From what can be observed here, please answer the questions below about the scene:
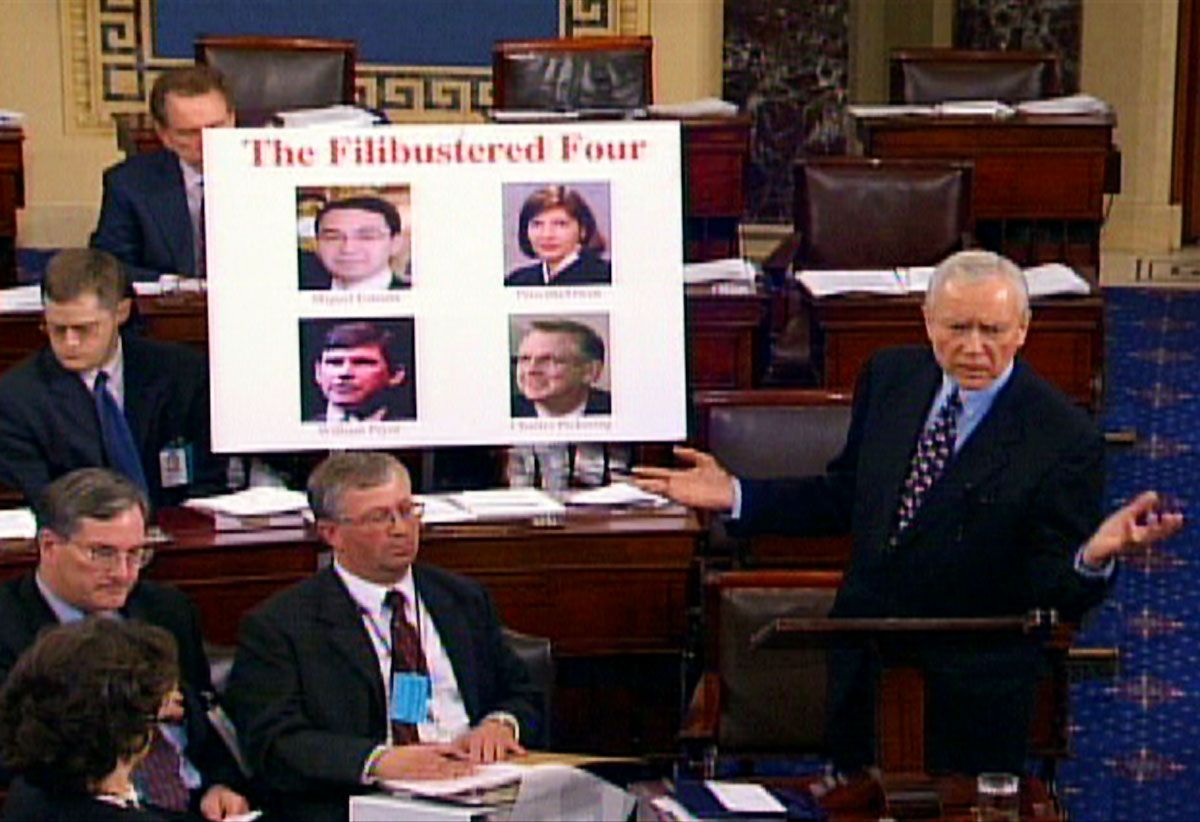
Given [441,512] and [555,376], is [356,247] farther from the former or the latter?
[441,512]

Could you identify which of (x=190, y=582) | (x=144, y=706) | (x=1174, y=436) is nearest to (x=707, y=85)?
(x=1174, y=436)

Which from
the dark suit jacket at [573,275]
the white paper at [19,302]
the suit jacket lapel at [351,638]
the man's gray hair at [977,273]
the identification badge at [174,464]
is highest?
the man's gray hair at [977,273]

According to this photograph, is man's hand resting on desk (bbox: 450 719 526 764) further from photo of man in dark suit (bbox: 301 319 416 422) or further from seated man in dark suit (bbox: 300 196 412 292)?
seated man in dark suit (bbox: 300 196 412 292)

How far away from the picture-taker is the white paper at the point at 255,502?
544cm

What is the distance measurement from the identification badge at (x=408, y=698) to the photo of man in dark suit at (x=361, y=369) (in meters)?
1.19

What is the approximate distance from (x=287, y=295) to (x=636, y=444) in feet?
2.96

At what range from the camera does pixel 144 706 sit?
3.45 metres

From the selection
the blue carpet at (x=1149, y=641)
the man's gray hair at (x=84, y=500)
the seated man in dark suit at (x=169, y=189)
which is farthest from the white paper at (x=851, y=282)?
the man's gray hair at (x=84, y=500)

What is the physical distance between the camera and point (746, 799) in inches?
154

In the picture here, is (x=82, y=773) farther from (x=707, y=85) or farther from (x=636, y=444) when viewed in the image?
(x=707, y=85)

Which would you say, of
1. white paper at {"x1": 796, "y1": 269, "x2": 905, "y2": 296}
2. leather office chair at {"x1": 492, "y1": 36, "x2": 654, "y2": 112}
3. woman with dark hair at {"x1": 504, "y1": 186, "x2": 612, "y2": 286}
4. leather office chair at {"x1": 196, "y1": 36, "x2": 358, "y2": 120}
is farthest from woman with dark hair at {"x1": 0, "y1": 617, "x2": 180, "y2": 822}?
leather office chair at {"x1": 492, "y1": 36, "x2": 654, "y2": 112}

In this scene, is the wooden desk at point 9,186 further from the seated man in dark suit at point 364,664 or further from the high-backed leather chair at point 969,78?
the seated man in dark suit at point 364,664

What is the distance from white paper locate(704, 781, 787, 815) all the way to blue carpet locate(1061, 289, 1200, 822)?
173 cm

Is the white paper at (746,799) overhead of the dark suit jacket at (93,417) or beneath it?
beneath
